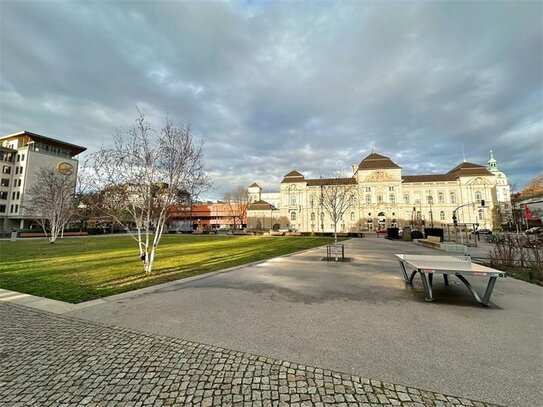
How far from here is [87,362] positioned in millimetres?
3764

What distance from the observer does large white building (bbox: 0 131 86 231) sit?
65.1 meters

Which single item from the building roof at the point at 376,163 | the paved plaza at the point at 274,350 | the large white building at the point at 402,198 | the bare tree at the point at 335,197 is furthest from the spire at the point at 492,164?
the paved plaza at the point at 274,350

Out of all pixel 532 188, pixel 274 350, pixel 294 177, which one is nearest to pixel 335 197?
pixel 274 350

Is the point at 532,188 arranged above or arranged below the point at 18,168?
below

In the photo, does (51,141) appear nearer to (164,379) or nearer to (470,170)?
(164,379)

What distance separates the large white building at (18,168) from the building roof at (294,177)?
63.4m

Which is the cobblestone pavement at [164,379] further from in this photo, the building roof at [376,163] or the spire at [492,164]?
the spire at [492,164]

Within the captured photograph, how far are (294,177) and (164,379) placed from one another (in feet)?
293

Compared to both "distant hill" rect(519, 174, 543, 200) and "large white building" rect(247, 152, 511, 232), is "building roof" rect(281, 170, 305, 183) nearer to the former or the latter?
"large white building" rect(247, 152, 511, 232)

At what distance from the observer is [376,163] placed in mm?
85062

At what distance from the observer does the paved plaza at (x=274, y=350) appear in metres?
3.06

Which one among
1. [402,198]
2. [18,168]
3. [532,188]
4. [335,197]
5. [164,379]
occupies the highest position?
[18,168]

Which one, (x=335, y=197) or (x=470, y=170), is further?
(x=470, y=170)

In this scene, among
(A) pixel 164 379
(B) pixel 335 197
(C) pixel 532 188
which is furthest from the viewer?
(C) pixel 532 188
